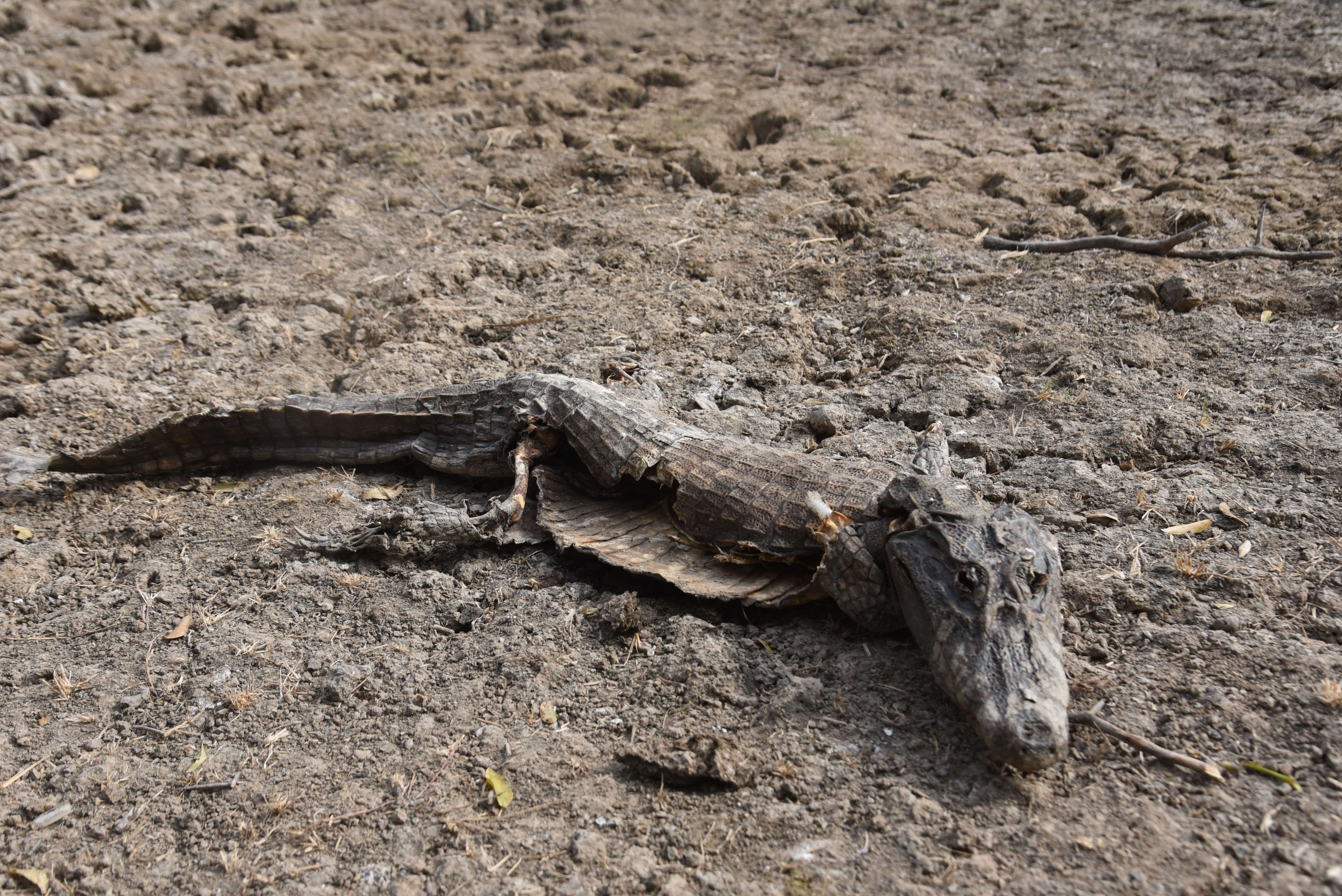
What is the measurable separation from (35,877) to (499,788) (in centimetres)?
150

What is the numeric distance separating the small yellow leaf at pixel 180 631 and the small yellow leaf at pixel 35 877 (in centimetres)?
105

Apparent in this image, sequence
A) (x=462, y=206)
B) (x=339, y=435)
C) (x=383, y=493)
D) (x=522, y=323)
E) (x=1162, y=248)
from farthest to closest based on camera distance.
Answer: (x=462, y=206)
(x=522, y=323)
(x=1162, y=248)
(x=339, y=435)
(x=383, y=493)

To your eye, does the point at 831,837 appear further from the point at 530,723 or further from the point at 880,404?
the point at 880,404

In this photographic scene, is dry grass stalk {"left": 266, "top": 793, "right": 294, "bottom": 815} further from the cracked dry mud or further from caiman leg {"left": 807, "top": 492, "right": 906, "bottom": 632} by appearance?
caiman leg {"left": 807, "top": 492, "right": 906, "bottom": 632}

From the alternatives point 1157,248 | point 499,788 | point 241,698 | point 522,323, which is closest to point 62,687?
point 241,698

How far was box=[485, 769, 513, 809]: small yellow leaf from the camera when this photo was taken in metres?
2.66

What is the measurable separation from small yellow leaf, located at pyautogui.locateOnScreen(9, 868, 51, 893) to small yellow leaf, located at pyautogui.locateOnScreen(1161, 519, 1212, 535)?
4.31m

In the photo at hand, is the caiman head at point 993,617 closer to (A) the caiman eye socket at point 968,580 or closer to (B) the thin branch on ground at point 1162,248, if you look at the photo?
(A) the caiman eye socket at point 968,580

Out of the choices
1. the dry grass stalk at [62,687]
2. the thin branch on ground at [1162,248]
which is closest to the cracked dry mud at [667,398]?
the dry grass stalk at [62,687]

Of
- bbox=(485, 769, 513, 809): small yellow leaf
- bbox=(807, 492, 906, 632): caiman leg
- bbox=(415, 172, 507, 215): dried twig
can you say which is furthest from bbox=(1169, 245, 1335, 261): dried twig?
bbox=(485, 769, 513, 809): small yellow leaf

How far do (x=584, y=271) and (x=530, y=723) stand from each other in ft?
12.0

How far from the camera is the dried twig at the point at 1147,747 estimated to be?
→ 2.44 meters

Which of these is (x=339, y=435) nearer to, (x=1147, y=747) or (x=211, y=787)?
(x=211, y=787)

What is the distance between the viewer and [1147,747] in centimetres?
250
